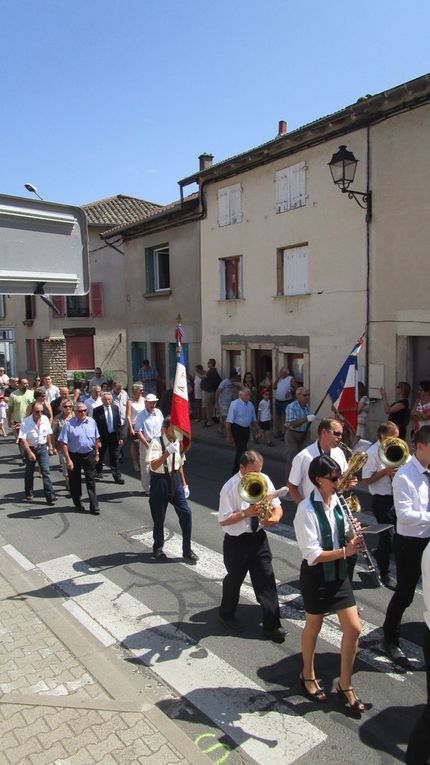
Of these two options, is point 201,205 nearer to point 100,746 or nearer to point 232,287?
point 232,287

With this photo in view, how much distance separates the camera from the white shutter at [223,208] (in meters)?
15.8

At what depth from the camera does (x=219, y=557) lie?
680 centimetres

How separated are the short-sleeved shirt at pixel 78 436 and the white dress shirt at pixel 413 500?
528cm

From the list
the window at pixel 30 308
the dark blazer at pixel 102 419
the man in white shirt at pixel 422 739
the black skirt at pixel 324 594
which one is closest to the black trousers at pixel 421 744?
the man in white shirt at pixel 422 739

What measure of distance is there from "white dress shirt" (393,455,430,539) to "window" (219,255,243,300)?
11764mm

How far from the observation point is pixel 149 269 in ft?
66.2

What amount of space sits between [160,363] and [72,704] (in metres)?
16.6

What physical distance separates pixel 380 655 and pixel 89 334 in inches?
957

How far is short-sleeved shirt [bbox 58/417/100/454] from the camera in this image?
8.52m

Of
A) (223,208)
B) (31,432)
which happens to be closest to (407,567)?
(31,432)

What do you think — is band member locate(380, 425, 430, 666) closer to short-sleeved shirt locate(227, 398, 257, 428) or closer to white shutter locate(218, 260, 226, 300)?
short-sleeved shirt locate(227, 398, 257, 428)

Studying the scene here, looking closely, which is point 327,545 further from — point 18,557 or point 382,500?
point 18,557

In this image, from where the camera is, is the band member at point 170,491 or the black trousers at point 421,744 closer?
the black trousers at point 421,744

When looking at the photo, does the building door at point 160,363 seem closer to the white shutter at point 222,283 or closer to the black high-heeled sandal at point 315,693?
the white shutter at point 222,283
